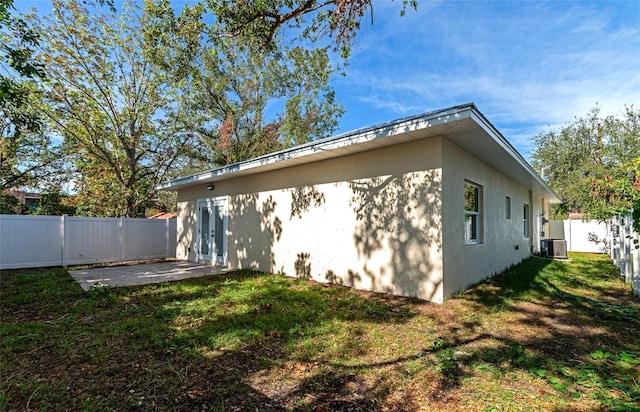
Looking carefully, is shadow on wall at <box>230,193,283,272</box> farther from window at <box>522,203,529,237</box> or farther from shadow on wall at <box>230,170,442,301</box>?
window at <box>522,203,529,237</box>

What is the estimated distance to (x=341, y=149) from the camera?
5.82 m

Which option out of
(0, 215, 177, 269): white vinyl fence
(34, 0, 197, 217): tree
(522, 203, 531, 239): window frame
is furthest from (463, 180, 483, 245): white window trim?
(0, 215, 177, 269): white vinyl fence

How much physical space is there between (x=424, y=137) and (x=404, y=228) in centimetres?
166

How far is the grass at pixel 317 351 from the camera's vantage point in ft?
7.93

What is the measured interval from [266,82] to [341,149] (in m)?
12.8

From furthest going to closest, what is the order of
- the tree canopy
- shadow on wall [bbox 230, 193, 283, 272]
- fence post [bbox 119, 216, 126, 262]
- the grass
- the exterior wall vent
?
the exterior wall vent, fence post [bbox 119, 216, 126, 262], shadow on wall [bbox 230, 193, 283, 272], the tree canopy, the grass

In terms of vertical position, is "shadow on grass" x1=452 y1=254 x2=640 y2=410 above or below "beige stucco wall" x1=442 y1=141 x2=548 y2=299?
below

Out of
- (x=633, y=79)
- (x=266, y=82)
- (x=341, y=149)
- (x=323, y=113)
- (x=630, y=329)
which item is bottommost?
(x=630, y=329)

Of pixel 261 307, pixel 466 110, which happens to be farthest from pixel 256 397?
pixel 466 110

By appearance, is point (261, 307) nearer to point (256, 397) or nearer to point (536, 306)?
point (256, 397)

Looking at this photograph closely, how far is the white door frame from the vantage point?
9500 mm

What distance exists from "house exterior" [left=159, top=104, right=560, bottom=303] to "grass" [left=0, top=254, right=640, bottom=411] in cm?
76

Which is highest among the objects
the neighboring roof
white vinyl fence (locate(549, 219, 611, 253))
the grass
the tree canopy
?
the tree canopy

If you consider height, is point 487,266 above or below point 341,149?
below
